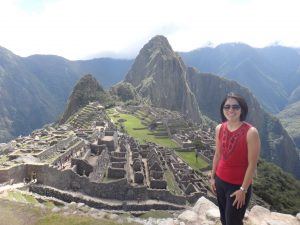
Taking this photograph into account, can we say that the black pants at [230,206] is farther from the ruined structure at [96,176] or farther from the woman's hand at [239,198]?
the ruined structure at [96,176]

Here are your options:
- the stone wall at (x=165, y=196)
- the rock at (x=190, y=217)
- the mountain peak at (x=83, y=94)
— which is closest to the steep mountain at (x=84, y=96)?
the mountain peak at (x=83, y=94)

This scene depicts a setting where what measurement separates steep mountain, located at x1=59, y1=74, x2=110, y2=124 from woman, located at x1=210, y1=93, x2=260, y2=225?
114767 mm

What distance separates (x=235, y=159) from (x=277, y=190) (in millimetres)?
68797

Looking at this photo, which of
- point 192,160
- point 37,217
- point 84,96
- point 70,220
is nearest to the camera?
point 70,220

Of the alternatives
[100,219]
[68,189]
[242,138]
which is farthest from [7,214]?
[68,189]

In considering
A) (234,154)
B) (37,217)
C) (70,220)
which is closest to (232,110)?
(234,154)

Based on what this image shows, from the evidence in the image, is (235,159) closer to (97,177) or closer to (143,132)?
(97,177)

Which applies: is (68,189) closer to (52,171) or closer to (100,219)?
(52,171)

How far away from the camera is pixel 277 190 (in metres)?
70.9

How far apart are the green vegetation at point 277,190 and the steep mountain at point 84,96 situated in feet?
197

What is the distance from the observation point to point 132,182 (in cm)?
3650

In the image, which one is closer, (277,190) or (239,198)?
(239,198)

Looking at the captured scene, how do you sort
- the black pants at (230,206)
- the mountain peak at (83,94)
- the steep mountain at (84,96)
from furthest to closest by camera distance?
the mountain peak at (83,94)
the steep mountain at (84,96)
the black pants at (230,206)

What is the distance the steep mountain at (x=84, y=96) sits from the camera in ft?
408
